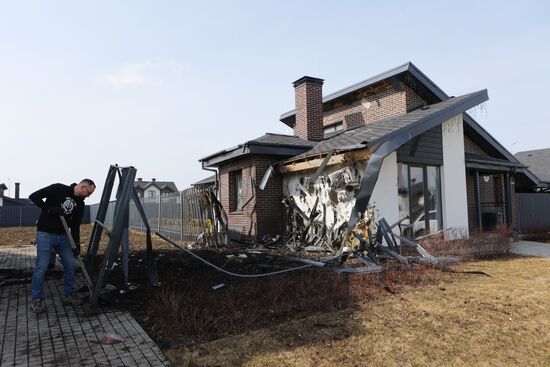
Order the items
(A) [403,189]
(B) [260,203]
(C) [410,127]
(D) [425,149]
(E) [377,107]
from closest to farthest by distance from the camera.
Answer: (C) [410,127], (A) [403,189], (D) [425,149], (B) [260,203], (E) [377,107]

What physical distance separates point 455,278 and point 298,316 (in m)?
3.66

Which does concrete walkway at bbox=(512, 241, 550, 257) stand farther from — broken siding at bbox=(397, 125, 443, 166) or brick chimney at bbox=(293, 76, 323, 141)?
brick chimney at bbox=(293, 76, 323, 141)

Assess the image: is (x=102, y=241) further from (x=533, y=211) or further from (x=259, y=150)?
(x=533, y=211)

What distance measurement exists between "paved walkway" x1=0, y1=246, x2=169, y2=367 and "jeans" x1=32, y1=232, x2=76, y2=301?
0.28 metres

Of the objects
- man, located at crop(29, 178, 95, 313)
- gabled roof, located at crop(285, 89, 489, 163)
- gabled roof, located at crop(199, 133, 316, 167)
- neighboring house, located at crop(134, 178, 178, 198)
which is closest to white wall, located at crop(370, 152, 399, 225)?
gabled roof, located at crop(285, 89, 489, 163)

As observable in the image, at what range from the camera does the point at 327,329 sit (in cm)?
443

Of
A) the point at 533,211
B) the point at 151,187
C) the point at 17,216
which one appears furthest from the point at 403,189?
the point at 151,187

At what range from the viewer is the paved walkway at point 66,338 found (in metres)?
3.64

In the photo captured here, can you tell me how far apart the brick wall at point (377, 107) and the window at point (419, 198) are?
3.22 meters

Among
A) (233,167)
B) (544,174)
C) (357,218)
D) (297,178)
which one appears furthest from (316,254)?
(544,174)

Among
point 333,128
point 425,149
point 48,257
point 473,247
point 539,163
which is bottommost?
point 473,247

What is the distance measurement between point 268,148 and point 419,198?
15.5 feet

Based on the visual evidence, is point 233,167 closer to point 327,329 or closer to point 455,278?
point 455,278

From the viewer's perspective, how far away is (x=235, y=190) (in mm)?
14477
